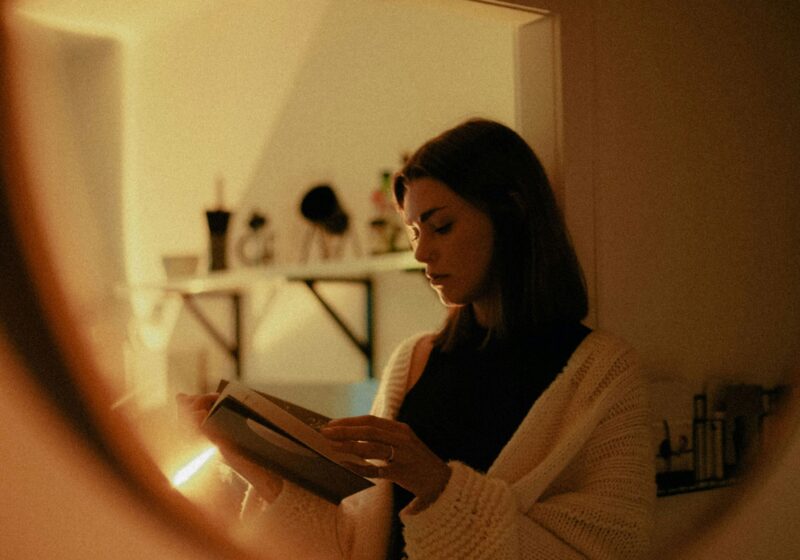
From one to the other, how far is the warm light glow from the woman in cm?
6

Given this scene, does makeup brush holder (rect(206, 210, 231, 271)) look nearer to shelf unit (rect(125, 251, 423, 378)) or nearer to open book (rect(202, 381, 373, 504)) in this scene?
shelf unit (rect(125, 251, 423, 378))

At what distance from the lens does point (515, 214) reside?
966 millimetres

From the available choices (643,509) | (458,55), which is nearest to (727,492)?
(643,509)

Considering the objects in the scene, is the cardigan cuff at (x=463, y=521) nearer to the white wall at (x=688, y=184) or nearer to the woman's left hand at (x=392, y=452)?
the woman's left hand at (x=392, y=452)

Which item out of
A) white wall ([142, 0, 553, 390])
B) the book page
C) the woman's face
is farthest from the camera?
white wall ([142, 0, 553, 390])

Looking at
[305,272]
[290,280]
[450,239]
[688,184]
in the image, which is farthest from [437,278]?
[290,280]

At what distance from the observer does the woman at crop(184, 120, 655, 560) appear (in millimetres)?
811

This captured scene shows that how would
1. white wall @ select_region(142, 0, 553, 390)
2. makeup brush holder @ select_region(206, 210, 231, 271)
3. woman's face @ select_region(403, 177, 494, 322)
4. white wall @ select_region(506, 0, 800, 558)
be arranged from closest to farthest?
woman's face @ select_region(403, 177, 494, 322) → white wall @ select_region(506, 0, 800, 558) → white wall @ select_region(142, 0, 553, 390) → makeup brush holder @ select_region(206, 210, 231, 271)

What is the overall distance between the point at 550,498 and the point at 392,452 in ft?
0.79

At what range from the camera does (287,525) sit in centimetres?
92

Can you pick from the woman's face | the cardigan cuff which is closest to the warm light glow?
the cardigan cuff

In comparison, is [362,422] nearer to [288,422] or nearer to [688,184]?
[288,422]

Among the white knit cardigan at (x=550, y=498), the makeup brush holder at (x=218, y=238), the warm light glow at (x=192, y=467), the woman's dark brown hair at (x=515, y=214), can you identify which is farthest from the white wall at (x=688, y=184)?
the makeup brush holder at (x=218, y=238)

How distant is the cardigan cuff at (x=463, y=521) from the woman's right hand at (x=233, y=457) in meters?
0.22
